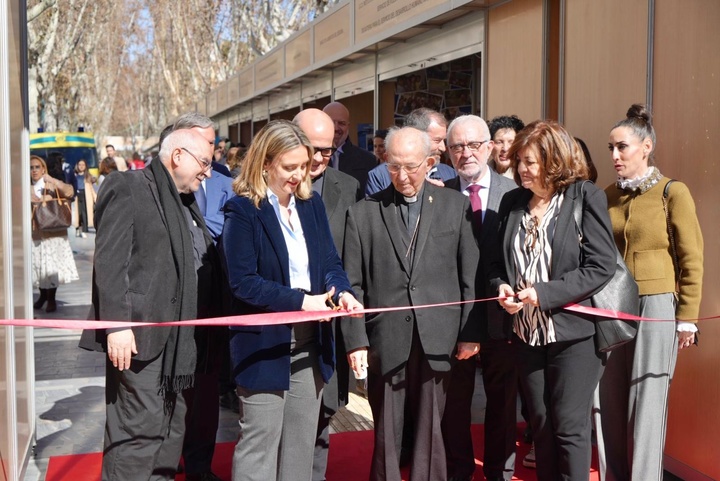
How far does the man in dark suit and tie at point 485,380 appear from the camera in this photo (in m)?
4.93

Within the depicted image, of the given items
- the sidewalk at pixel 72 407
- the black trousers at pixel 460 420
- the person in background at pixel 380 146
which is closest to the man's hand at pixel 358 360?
the black trousers at pixel 460 420

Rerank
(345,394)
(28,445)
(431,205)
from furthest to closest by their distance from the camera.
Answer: (28,445) < (345,394) < (431,205)

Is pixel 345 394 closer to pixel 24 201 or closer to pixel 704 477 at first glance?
pixel 704 477

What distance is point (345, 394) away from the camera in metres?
4.71

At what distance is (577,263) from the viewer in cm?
410

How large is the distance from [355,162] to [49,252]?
19.1 ft

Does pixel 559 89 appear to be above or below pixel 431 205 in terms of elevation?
above

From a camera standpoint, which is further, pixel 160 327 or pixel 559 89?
pixel 559 89

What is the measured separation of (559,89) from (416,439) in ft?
10.7

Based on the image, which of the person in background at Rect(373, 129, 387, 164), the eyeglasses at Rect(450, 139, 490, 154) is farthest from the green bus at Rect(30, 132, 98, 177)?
the eyeglasses at Rect(450, 139, 490, 154)

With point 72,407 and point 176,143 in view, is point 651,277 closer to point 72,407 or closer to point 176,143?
point 176,143

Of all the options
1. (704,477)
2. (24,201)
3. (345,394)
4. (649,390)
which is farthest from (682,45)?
(24,201)

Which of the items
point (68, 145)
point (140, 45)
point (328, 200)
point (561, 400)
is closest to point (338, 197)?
point (328, 200)

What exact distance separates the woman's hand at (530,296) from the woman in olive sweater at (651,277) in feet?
2.67
